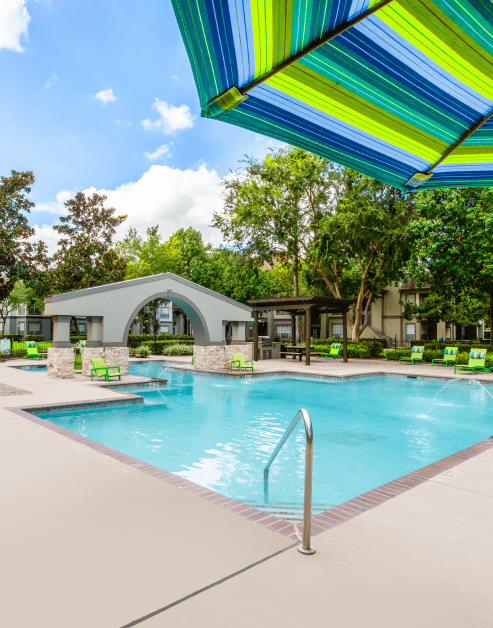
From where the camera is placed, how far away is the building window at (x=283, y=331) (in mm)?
48291

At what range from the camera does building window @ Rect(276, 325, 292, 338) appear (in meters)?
48.3

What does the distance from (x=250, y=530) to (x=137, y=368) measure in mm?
20030

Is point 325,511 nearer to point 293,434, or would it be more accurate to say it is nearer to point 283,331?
point 293,434

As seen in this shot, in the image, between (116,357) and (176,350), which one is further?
(176,350)

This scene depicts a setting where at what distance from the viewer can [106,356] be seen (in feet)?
55.6

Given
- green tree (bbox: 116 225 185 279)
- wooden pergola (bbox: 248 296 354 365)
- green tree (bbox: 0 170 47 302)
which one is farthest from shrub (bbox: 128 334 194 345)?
wooden pergola (bbox: 248 296 354 365)

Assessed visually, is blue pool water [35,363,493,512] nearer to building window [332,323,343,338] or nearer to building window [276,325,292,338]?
building window [332,323,343,338]

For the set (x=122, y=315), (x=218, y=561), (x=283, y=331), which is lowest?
(x=218, y=561)

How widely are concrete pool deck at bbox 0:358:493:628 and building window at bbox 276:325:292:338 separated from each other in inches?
1709

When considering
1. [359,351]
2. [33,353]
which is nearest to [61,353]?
[33,353]

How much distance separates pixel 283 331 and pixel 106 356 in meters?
33.2

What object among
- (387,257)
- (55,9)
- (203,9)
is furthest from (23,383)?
(387,257)

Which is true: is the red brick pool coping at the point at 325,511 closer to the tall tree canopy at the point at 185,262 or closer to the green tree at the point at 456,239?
the green tree at the point at 456,239

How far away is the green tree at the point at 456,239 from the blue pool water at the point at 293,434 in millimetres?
7470
